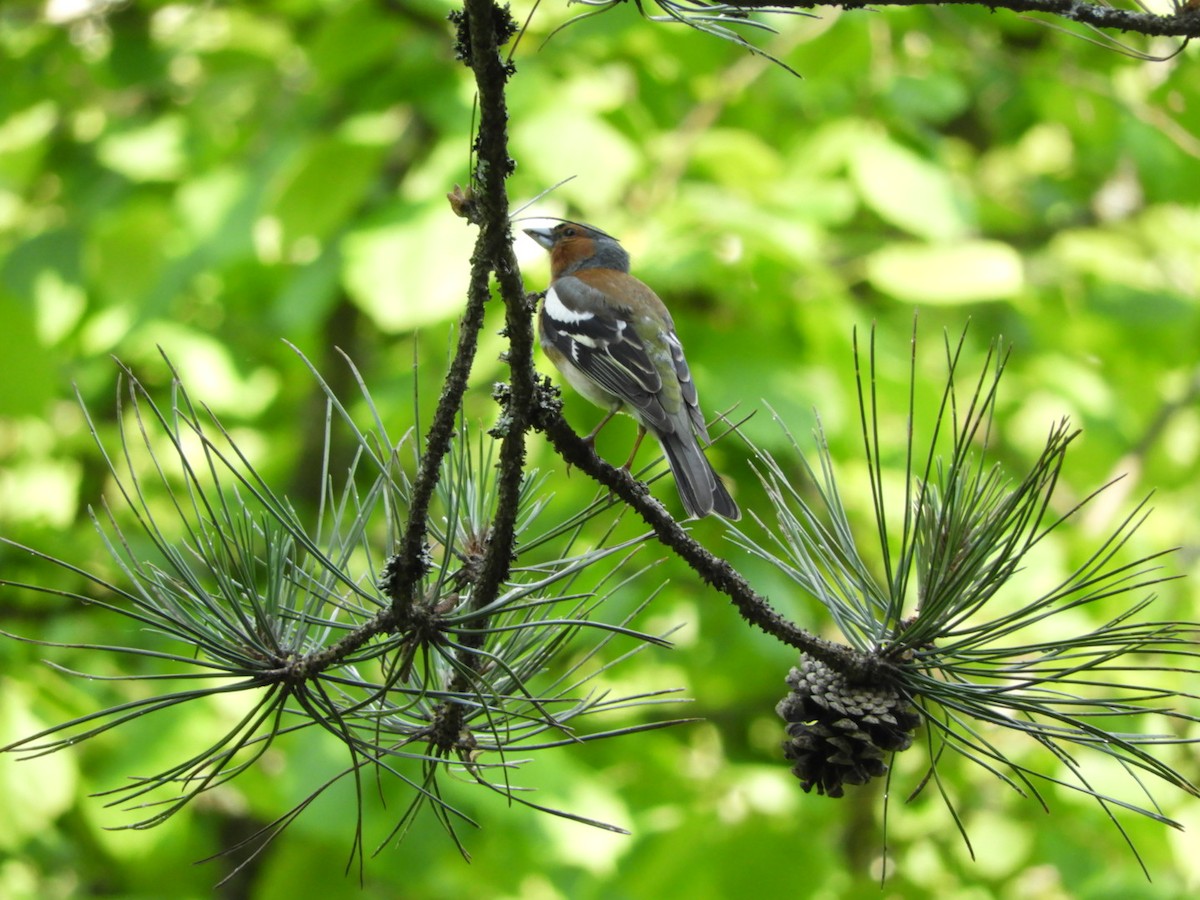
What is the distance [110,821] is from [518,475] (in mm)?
4018

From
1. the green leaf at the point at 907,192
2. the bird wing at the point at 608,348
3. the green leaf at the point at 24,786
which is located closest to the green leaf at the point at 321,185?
the bird wing at the point at 608,348

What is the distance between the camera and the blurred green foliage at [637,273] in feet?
12.6

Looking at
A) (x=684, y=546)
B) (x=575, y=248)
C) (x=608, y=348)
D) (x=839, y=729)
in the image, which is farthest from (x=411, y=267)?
(x=839, y=729)

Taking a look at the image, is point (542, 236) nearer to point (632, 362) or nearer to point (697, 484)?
point (632, 362)

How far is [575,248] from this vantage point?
396 cm

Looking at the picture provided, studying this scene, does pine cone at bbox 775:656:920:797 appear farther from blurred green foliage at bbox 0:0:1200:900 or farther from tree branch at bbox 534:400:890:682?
blurred green foliage at bbox 0:0:1200:900

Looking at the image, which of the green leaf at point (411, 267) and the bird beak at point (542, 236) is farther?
the bird beak at point (542, 236)

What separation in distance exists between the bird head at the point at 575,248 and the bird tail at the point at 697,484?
1538mm

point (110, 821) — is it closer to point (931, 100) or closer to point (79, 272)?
point (79, 272)

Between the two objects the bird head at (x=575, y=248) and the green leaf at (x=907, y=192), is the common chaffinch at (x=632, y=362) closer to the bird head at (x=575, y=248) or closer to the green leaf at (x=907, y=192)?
the bird head at (x=575, y=248)

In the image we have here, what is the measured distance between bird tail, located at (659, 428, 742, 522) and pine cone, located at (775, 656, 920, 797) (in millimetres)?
684

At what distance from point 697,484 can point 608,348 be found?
78cm

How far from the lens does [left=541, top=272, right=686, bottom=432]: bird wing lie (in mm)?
2766

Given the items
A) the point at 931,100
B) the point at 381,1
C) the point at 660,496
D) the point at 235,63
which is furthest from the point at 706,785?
the point at 235,63
